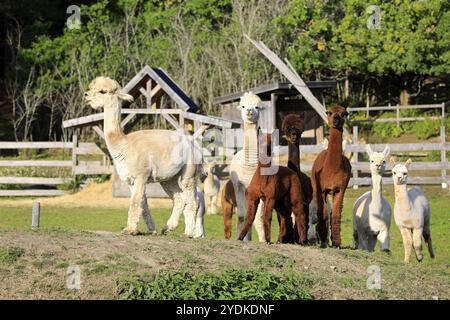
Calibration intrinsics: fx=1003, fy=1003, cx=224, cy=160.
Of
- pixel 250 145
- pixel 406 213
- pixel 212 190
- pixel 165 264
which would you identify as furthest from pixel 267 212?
pixel 212 190

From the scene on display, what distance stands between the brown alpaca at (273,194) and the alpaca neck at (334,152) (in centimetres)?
61

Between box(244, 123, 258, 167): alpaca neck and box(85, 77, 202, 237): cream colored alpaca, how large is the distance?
66 cm

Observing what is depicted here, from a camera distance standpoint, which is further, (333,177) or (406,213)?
(406,213)

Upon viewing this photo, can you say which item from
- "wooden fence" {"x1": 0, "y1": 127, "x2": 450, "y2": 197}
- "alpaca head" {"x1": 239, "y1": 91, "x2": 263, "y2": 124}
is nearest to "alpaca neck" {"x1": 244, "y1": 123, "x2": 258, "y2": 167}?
"alpaca head" {"x1": 239, "y1": 91, "x2": 263, "y2": 124}

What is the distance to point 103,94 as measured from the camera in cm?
1368

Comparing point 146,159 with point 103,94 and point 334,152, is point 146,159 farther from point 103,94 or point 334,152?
point 334,152

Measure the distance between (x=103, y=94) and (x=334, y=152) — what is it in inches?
128

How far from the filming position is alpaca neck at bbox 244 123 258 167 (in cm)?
1398

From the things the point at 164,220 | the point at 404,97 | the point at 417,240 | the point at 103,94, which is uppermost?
the point at 404,97

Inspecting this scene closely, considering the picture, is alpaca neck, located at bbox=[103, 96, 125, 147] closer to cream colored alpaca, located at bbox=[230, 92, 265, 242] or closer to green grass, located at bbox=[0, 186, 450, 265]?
cream colored alpaca, located at bbox=[230, 92, 265, 242]

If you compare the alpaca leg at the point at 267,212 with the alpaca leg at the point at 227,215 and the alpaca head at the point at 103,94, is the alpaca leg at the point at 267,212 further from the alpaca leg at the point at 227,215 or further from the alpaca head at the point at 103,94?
the alpaca head at the point at 103,94

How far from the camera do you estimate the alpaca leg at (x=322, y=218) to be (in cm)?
1369

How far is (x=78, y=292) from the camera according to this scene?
404 inches
